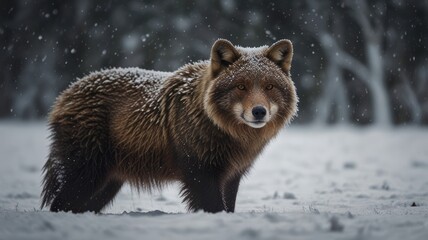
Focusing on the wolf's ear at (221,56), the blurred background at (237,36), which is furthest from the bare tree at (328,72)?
the wolf's ear at (221,56)

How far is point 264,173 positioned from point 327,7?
16.9 meters

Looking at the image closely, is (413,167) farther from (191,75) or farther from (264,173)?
(191,75)

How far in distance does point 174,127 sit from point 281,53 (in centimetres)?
146

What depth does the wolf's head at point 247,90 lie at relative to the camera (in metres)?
5.95

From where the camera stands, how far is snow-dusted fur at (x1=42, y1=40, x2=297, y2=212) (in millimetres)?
6098

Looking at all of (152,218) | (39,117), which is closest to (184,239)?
(152,218)

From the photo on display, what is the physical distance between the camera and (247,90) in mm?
6031

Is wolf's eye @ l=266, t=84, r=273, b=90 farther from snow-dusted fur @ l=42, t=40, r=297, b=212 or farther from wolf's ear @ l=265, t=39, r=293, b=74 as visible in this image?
wolf's ear @ l=265, t=39, r=293, b=74

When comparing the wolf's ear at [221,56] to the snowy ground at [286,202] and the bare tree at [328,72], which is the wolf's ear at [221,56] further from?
the bare tree at [328,72]

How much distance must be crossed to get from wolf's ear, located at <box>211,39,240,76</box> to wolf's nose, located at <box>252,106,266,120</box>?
2.38 feet

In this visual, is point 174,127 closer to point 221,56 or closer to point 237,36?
point 221,56

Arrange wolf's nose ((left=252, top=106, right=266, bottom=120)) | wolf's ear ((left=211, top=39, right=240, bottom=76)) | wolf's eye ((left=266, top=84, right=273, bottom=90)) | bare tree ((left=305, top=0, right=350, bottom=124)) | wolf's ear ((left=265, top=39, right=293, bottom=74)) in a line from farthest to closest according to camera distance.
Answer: bare tree ((left=305, top=0, right=350, bottom=124)) < wolf's ear ((left=265, top=39, right=293, bottom=74)) < wolf's ear ((left=211, top=39, right=240, bottom=76)) < wolf's eye ((left=266, top=84, right=273, bottom=90)) < wolf's nose ((left=252, top=106, right=266, bottom=120))

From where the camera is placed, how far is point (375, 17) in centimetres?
2798

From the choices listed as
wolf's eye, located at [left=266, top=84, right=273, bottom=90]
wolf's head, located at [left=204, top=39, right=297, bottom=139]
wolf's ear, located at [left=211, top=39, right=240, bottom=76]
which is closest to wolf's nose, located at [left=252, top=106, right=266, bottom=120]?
wolf's head, located at [left=204, top=39, right=297, bottom=139]
